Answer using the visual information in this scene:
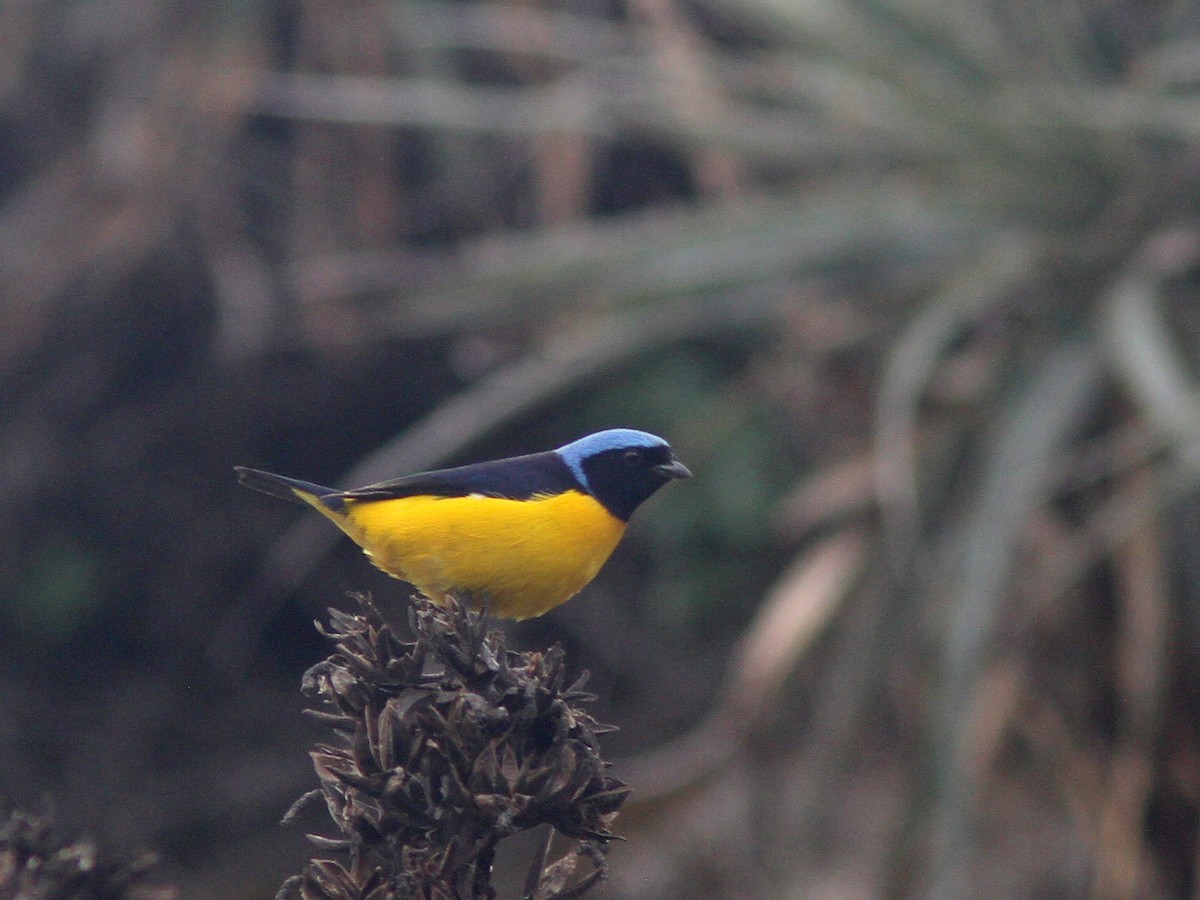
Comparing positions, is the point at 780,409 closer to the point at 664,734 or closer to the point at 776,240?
the point at 776,240

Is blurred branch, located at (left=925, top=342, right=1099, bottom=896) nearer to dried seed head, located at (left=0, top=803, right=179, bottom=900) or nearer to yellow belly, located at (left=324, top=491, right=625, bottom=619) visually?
yellow belly, located at (left=324, top=491, right=625, bottom=619)

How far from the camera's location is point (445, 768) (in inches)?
80.7

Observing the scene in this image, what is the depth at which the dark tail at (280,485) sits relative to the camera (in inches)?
114

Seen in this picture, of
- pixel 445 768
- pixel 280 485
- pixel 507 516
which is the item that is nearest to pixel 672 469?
pixel 507 516

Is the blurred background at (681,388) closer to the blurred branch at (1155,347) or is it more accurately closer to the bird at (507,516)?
the blurred branch at (1155,347)

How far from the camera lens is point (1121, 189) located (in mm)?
5359

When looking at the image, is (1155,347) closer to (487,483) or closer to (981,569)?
(981,569)

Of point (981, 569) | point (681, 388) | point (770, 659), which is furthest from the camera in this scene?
point (681, 388)

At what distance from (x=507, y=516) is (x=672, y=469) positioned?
1.09ft

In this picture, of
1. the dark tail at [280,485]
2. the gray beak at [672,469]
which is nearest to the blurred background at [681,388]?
the gray beak at [672,469]

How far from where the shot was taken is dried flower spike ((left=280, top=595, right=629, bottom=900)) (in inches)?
77.9

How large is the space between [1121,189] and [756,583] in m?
2.62

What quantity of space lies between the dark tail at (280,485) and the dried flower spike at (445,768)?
0.79m

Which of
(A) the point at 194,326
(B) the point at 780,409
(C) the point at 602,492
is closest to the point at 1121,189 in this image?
(B) the point at 780,409
